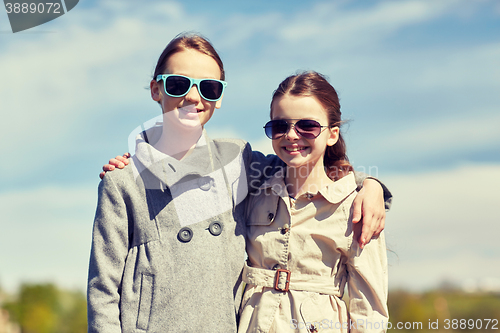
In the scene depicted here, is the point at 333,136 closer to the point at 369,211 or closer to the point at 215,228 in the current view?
the point at 369,211

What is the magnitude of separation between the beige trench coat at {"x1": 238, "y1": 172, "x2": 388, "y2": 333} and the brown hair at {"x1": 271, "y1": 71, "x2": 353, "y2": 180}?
37 cm

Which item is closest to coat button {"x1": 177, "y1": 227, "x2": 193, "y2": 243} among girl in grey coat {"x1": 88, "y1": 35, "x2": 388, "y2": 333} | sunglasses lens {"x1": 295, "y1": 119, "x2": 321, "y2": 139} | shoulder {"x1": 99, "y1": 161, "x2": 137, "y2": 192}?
girl in grey coat {"x1": 88, "y1": 35, "x2": 388, "y2": 333}

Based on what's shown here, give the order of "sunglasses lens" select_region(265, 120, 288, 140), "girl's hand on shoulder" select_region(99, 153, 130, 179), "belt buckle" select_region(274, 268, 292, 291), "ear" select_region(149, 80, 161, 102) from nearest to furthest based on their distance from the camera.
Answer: "belt buckle" select_region(274, 268, 292, 291) → "girl's hand on shoulder" select_region(99, 153, 130, 179) → "sunglasses lens" select_region(265, 120, 288, 140) → "ear" select_region(149, 80, 161, 102)

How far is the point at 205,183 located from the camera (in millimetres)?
3717

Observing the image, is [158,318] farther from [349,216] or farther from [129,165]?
[349,216]

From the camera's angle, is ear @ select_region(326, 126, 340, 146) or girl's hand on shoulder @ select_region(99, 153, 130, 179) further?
ear @ select_region(326, 126, 340, 146)

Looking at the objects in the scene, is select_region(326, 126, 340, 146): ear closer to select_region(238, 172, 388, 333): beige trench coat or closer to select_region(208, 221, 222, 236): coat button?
select_region(238, 172, 388, 333): beige trench coat

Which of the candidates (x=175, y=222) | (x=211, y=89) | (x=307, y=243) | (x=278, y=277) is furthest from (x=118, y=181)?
(x=307, y=243)

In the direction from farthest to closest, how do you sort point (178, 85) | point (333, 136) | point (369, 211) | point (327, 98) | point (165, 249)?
point (333, 136), point (327, 98), point (178, 85), point (369, 211), point (165, 249)

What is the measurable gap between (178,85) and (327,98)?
1.24 meters

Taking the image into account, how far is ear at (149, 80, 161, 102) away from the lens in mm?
Answer: 3832

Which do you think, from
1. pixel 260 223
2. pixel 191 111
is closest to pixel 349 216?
pixel 260 223

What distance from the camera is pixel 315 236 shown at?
3502 mm

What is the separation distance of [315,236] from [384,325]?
0.81 meters
